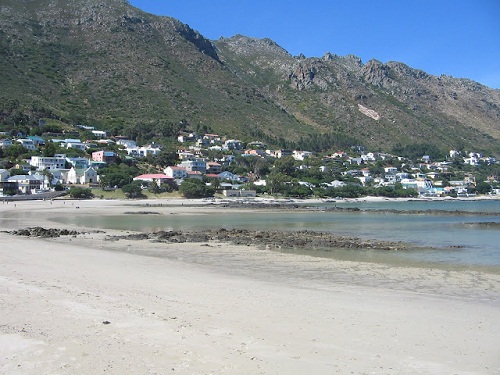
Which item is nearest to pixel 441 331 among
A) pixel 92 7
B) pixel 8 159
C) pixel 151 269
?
pixel 151 269

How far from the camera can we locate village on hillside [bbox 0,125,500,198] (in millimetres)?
74250

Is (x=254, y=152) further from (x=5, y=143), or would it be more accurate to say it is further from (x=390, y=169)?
(x=5, y=143)

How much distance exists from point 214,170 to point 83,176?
102ft

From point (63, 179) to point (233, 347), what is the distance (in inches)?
2964

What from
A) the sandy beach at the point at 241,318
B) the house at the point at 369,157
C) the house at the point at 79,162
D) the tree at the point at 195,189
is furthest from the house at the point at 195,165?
the sandy beach at the point at 241,318

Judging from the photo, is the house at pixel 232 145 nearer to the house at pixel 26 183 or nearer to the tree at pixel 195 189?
the tree at pixel 195 189

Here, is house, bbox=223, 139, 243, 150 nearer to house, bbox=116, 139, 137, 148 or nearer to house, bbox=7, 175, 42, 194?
house, bbox=116, 139, 137, 148

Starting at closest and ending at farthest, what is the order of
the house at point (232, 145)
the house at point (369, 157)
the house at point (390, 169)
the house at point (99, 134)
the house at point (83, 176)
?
the house at point (83, 176) < the house at point (99, 134) < the house at point (232, 145) < the house at point (390, 169) < the house at point (369, 157)

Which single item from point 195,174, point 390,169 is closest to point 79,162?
point 195,174

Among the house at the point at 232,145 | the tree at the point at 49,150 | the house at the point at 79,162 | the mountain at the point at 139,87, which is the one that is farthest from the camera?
the mountain at the point at 139,87

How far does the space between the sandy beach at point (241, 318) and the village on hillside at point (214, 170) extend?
187 ft

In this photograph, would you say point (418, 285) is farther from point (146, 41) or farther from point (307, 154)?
point (146, 41)

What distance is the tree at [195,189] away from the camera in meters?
74.2

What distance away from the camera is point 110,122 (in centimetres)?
11962
